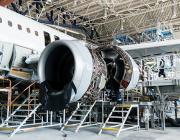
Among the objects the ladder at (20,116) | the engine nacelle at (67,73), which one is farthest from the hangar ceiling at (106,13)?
the engine nacelle at (67,73)

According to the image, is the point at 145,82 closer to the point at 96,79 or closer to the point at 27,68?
the point at 27,68

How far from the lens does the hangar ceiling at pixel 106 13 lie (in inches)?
910

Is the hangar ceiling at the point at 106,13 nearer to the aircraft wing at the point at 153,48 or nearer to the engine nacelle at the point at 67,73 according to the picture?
the aircraft wing at the point at 153,48

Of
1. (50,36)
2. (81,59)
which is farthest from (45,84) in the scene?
(50,36)

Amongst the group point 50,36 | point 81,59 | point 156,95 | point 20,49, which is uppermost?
point 50,36

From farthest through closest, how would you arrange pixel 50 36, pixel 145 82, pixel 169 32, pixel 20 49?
pixel 169 32 → pixel 145 82 → pixel 50 36 → pixel 20 49

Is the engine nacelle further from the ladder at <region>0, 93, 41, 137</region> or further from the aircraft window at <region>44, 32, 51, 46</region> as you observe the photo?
the aircraft window at <region>44, 32, 51, 46</region>

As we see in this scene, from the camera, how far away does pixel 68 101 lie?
191 inches

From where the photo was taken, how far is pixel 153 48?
431 inches

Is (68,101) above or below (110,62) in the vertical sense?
below

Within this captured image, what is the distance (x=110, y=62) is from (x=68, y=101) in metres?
2.25

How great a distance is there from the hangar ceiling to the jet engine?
55.8ft

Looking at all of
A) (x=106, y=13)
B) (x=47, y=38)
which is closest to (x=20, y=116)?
(x=47, y=38)

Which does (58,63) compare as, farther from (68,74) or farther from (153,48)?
(153,48)
